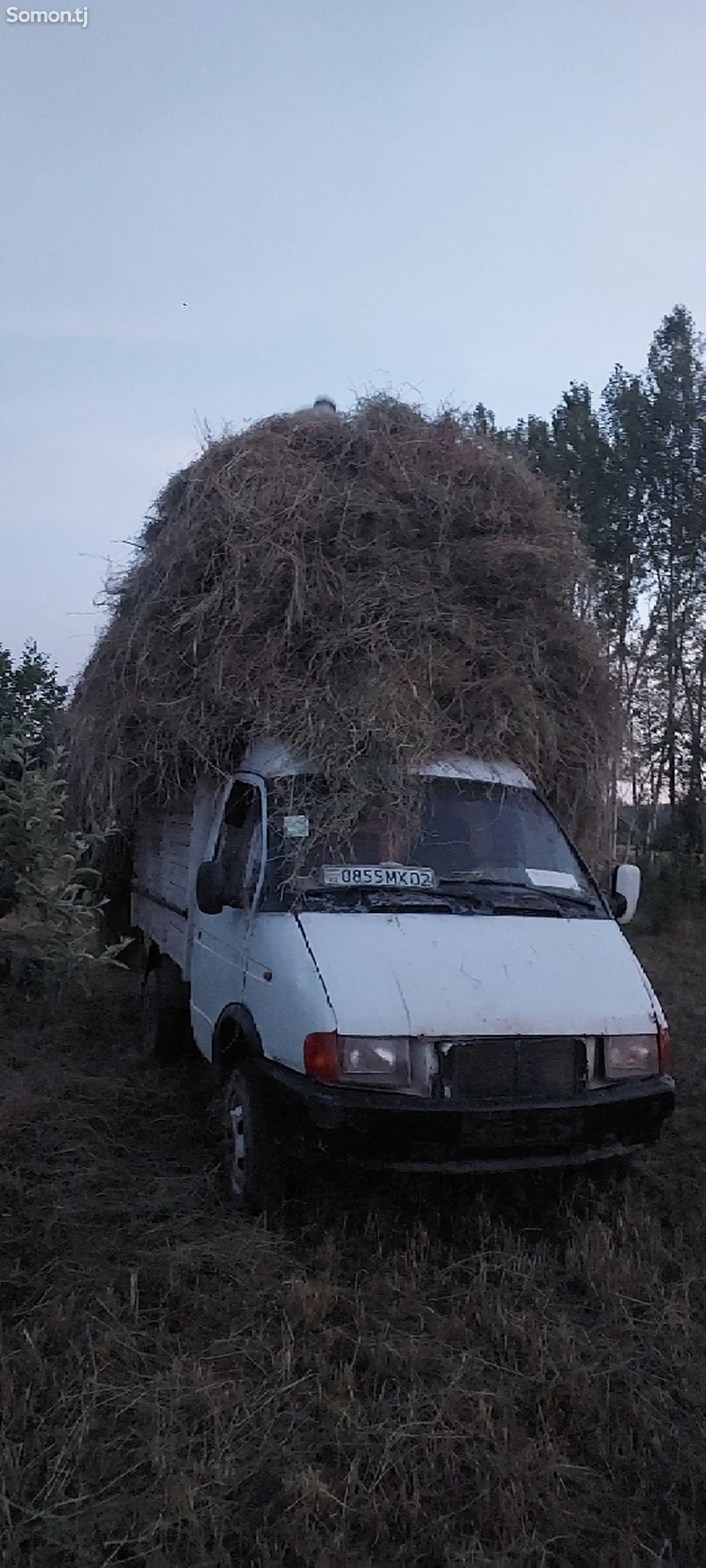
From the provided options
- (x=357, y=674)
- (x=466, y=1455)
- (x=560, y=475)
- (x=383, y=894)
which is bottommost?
(x=466, y=1455)

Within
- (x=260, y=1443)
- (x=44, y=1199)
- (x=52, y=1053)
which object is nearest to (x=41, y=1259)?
(x=44, y=1199)

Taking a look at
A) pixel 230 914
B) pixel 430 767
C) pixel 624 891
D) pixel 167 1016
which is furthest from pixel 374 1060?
pixel 167 1016

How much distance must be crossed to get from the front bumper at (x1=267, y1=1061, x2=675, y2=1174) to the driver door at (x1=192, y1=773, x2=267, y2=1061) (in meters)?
0.94

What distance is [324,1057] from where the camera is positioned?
407cm

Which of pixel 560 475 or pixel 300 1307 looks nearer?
pixel 300 1307

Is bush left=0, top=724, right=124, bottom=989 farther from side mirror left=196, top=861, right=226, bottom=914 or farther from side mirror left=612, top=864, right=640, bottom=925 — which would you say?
side mirror left=612, top=864, right=640, bottom=925

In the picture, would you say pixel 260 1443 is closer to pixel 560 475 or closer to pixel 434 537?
pixel 434 537

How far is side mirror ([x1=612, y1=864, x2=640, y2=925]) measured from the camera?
A: 18.4ft

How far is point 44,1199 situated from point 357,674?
2764 millimetres

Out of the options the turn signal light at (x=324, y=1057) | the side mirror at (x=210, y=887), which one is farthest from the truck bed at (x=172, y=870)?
the turn signal light at (x=324, y=1057)

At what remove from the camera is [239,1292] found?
387cm

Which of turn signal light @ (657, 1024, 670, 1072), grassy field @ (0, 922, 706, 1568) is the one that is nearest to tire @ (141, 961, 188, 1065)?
grassy field @ (0, 922, 706, 1568)

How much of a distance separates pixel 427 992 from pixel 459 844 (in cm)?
109

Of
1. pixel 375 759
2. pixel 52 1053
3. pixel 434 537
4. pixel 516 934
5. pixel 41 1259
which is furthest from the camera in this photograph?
pixel 52 1053
